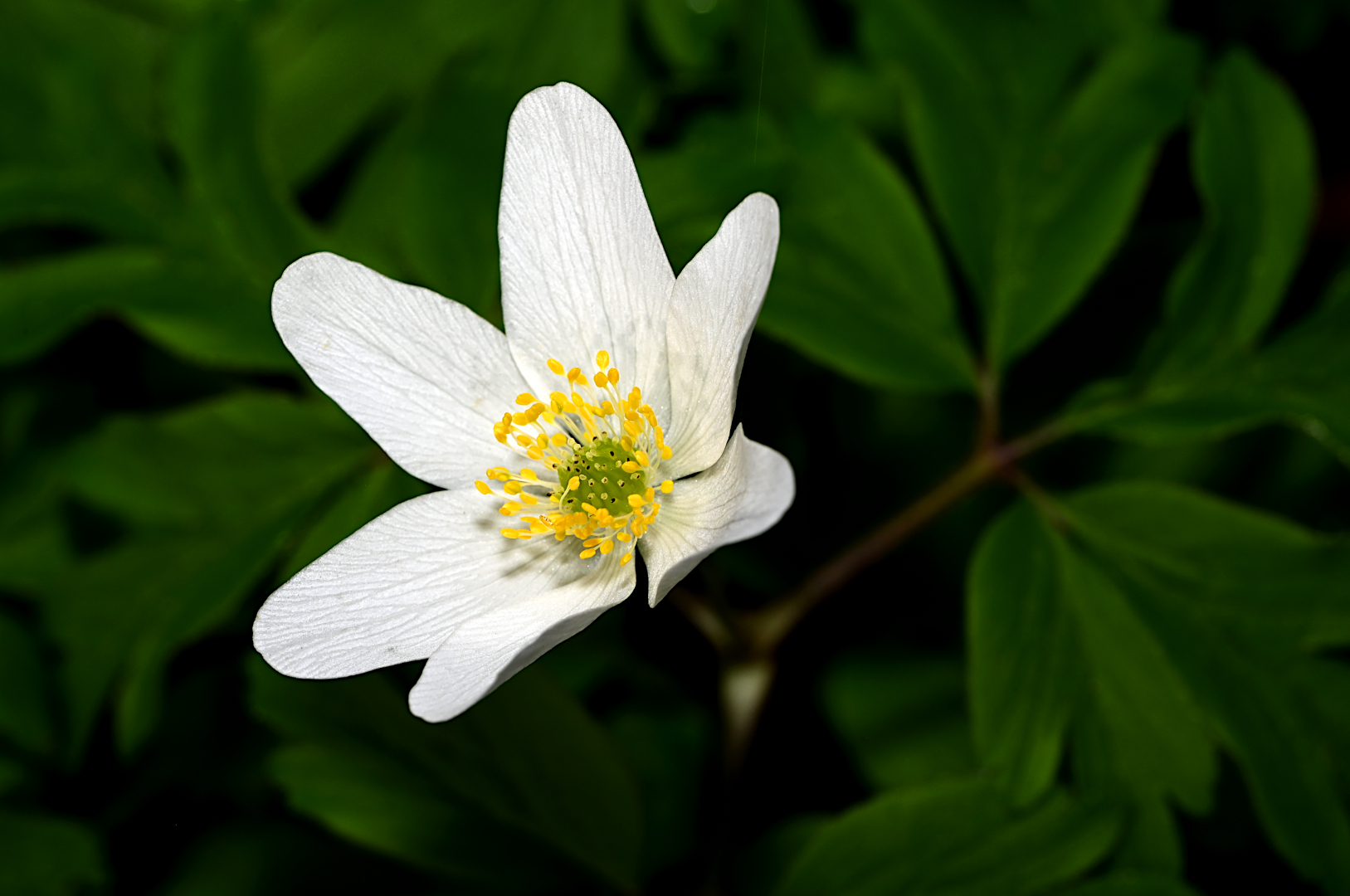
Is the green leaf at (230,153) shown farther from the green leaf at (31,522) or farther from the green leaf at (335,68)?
the green leaf at (31,522)

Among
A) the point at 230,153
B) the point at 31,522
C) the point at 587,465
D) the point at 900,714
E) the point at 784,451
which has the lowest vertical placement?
the point at 900,714

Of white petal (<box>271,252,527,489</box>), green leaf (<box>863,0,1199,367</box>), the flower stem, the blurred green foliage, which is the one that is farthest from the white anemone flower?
green leaf (<box>863,0,1199,367</box>)

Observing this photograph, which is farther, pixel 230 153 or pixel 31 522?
pixel 31 522

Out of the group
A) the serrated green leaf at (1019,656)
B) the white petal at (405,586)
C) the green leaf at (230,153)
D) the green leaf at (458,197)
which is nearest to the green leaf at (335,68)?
the green leaf at (230,153)

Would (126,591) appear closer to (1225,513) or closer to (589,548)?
(589,548)

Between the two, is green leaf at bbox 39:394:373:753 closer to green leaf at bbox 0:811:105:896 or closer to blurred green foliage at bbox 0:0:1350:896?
blurred green foliage at bbox 0:0:1350:896

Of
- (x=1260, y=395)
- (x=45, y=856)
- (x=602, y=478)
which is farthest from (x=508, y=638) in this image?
(x=1260, y=395)

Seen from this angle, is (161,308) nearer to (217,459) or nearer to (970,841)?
(217,459)
